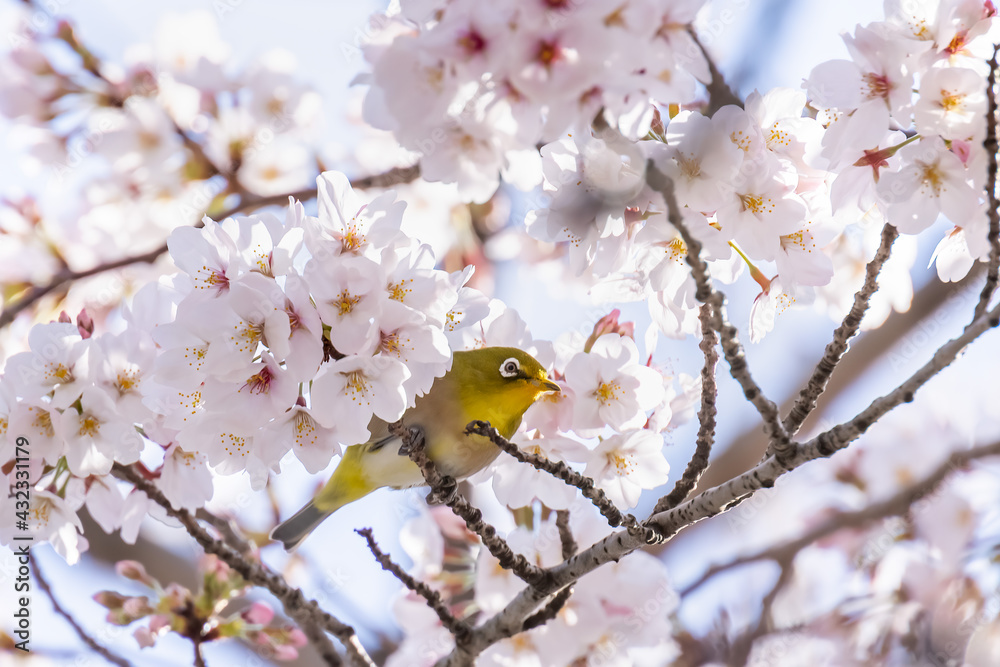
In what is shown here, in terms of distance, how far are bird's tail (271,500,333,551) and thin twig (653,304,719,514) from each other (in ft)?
3.94

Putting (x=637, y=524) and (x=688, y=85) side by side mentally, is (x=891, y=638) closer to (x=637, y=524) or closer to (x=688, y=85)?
(x=637, y=524)

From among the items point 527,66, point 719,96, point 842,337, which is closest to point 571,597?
point 842,337

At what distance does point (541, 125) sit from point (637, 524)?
712 millimetres

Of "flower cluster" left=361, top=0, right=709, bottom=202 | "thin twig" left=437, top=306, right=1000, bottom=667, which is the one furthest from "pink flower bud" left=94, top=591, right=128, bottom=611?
"flower cluster" left=361, top=0, right=709, bottom=202

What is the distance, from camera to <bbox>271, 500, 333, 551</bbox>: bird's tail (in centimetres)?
224

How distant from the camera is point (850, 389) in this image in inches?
120

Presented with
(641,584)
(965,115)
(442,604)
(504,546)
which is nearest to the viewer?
(965,115)

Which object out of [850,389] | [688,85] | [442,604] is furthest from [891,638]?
[688,85]

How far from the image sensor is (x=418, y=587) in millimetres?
1545

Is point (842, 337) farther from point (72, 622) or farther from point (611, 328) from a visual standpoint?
point (72, 622)

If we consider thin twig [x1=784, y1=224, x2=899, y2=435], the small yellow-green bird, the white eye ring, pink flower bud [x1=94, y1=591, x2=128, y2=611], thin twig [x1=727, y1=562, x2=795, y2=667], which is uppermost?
thin twig [x1=784, y1=224, x2=899, y2=435]

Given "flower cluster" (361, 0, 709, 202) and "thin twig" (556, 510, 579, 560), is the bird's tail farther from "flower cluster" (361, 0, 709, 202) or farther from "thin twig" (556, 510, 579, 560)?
"flower cluster" (361, 0, 709, 202)

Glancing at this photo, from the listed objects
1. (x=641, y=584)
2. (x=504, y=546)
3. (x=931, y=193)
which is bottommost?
(x=641, y=584)

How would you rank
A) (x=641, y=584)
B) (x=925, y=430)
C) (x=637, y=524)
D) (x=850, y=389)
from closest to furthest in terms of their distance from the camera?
(x=637, y=524) → (x=641, y=584) → (x=850, y=389) → (x=925, y=430)
